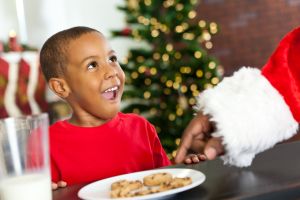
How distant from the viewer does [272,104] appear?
1.02 meters

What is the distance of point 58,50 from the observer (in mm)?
1419

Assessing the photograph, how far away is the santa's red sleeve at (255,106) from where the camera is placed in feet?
3.20

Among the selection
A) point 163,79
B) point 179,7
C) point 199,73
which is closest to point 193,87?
point 199,73

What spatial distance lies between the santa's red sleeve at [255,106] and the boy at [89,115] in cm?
41

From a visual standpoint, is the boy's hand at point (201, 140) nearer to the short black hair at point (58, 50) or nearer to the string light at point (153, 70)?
the short black hair at point (58, 50)

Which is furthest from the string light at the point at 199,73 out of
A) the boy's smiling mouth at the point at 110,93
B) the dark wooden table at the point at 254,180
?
the dark wooden table at the point at 254,180

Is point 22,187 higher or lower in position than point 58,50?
lower

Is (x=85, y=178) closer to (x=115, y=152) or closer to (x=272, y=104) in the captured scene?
(x=115, y=152)

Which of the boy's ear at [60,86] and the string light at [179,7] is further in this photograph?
the string light at [179,7]

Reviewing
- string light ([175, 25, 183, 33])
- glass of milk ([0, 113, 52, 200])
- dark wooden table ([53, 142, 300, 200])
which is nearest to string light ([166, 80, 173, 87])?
string light ([175, 25, 183, 33])

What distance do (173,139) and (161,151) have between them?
224 cm

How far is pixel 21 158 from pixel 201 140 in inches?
15.9

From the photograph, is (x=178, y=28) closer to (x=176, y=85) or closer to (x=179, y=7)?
(x=179, y=7)

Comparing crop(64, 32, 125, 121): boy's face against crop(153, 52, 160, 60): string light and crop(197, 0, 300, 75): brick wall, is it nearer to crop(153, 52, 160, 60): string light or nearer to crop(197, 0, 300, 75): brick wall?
crop(153, 52, 160, 60): string light
